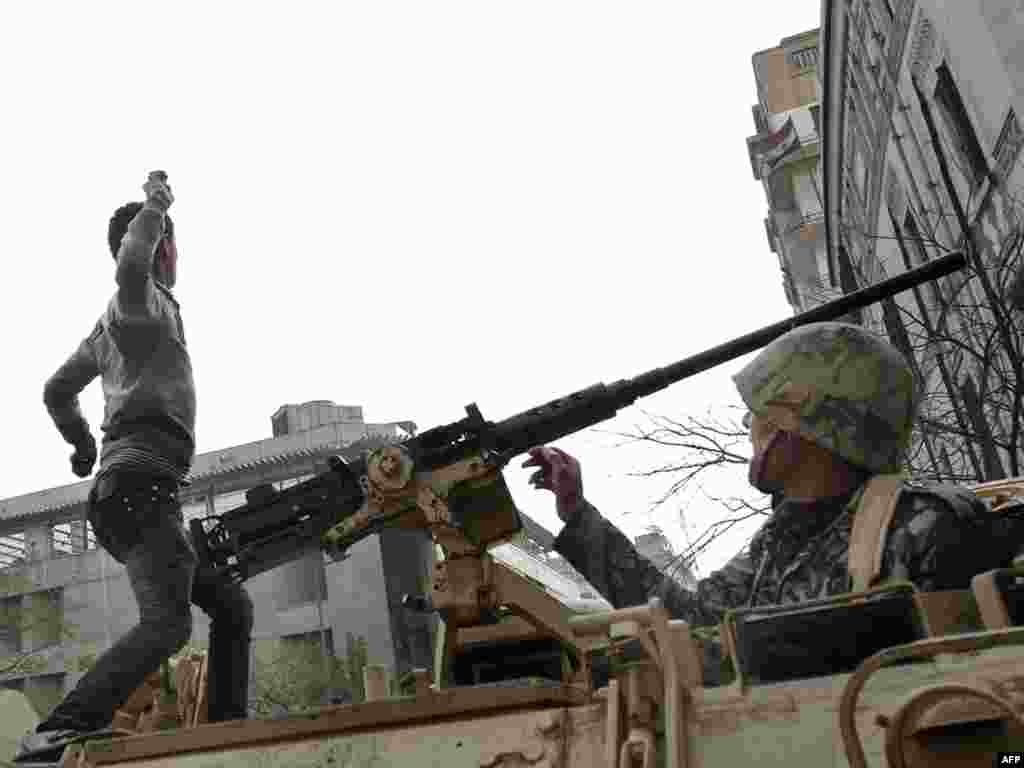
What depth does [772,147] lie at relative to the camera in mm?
34094

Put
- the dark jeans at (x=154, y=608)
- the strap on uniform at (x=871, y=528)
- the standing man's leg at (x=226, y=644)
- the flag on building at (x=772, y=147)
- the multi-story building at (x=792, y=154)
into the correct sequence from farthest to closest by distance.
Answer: the multi-story building at (x=792, y=154) < the flag on building at (x=772, y=147) < the standing man's leg at (x=226, y=644) < the dark jeans at (x=154, y=608) < the strap on uniform at (x=871, y=528)

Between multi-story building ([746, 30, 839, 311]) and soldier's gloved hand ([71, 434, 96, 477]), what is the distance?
29.8 meters

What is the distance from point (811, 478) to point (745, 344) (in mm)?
1151

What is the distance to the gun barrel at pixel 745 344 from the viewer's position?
4.21m

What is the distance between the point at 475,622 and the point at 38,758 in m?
1.18

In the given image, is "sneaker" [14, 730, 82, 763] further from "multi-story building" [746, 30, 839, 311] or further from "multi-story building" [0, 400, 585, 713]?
"multi-story building" [746, 30, 839, 311]

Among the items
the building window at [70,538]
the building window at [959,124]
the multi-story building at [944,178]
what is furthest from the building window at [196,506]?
the building window at [959,124]

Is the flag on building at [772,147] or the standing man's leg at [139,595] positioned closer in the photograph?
the standing man's leg at [139,595]

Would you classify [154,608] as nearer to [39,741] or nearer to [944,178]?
[39,741]

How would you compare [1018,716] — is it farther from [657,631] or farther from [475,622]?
[475,622]

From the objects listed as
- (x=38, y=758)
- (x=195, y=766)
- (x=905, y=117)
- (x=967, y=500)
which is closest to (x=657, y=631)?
(x=195, y=766)

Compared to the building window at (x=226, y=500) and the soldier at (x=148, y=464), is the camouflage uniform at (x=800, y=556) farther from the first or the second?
the building window at (x=226, y=500)

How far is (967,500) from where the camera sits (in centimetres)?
275

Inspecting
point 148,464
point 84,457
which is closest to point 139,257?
point 148,464
